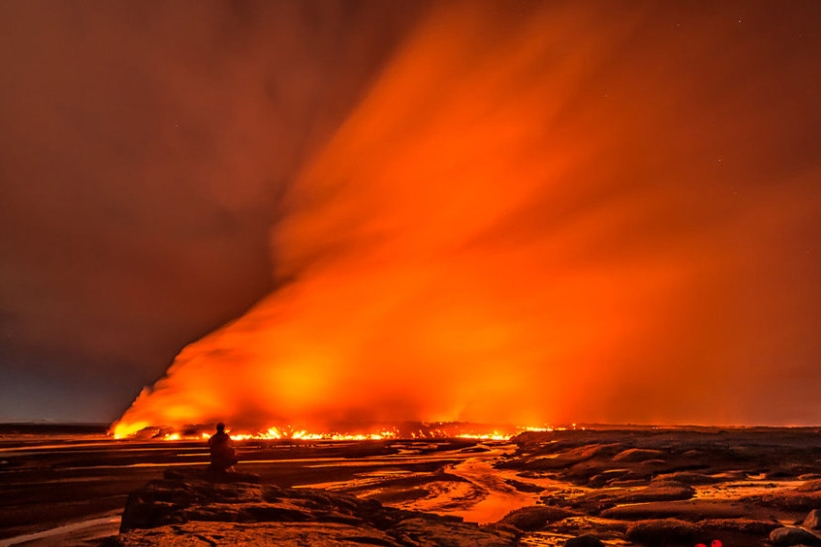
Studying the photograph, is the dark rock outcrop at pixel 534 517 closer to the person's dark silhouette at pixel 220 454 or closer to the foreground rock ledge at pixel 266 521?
the foreground rock ledge at pixel 266 521

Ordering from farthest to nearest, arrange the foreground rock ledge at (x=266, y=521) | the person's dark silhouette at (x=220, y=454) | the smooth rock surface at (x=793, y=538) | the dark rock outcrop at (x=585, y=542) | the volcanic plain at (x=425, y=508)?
the person's dark silhouette at (x=220, y=454), the dark rock outcrop at (x=585, y=542), the smooth rock surface at (x=793, y=538), the volcanic plain at (x=425, y=508), the foreground rock ledge at (x=266, y=521)

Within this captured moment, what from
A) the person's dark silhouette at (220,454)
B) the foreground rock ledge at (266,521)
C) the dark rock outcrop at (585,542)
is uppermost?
the person's dark silhouette at (220,454)

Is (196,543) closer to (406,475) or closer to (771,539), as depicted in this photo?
(771,539)

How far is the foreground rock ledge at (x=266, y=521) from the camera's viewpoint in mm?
14570

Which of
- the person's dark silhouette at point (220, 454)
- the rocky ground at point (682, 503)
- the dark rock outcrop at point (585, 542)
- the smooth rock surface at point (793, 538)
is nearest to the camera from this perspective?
the smooth rock surface at point (793, 538)

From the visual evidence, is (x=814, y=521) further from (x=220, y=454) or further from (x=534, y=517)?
(x=220, y=454)

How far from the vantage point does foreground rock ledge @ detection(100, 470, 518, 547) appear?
14.6 meters

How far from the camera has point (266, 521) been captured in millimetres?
16922

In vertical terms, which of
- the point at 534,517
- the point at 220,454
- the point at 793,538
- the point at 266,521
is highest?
the point at 220,454

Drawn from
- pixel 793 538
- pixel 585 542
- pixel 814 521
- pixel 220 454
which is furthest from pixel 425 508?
pixel 814 521

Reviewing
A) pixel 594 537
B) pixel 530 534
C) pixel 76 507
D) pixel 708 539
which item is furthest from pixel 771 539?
pixel 76 507

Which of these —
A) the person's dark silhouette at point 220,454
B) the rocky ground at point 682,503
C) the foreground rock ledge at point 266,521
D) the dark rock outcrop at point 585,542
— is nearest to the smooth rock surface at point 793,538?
the rocky ground at point 682,503

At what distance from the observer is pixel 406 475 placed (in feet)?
149

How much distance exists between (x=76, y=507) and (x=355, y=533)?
22.1m
